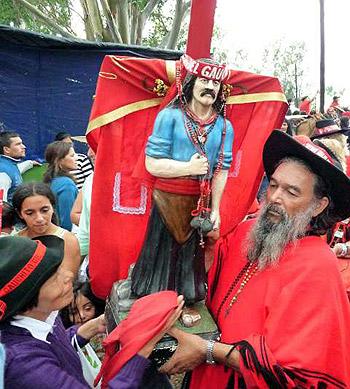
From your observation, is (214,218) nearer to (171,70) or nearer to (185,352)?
(185,352)

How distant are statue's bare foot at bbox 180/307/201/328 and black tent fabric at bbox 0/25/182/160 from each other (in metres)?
6.15

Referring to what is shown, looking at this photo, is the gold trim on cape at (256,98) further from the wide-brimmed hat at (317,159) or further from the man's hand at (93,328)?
the man's hand at (93,328)

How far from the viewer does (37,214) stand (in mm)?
2902

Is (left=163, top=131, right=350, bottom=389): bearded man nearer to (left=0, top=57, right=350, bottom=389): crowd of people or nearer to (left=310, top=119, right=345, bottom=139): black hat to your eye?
(left=0, top=57, right=350, bottom=389): crowd of people

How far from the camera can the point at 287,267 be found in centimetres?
177

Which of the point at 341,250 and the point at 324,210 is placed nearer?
the point at 324,210

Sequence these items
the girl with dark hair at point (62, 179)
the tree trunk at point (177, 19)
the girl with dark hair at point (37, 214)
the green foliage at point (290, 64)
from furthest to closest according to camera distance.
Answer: the green foliage at point (290, 64) < the tree trunk at point (177, 19) < the girl with dark hair at point (62, 179) < the girl with dark hair at point (37, 214)

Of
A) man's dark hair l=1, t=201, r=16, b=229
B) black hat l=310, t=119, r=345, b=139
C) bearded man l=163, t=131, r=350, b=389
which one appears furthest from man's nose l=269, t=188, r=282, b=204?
black hat l=310, t=119, r=345, b=139

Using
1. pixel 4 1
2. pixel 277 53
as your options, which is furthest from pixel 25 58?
pixel 277 53

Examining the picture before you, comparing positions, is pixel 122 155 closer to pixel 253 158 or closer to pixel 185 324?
pixel 253 158

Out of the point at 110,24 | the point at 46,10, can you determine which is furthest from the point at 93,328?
the point at 46,10

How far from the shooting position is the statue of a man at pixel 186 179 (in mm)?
1682

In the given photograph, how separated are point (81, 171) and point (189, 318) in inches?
127

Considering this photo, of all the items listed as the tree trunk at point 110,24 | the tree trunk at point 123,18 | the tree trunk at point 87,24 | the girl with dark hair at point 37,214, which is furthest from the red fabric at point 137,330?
the tree trunk at point 87,24
